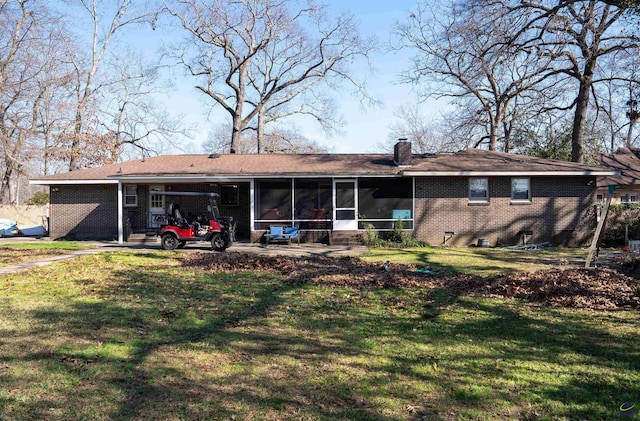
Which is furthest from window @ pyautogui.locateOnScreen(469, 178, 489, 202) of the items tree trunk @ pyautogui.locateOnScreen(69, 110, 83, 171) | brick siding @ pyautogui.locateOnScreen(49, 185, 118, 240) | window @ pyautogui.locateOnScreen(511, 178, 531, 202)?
tree trunk @ pyautogui.locateOnScreen(69, 110, 83, 171)

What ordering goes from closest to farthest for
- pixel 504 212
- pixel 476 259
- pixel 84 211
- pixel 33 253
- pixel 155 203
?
pixel 476 259 → pixel 33 253 → pixel 504 212 → pixel 84 211 → pixel 155 203

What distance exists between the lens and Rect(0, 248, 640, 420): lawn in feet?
12.6

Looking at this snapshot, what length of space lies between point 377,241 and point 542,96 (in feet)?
58.4

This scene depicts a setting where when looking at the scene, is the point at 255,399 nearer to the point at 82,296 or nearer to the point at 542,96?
the point at 82,296

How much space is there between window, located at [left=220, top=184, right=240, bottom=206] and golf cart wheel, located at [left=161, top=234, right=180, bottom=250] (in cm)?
553

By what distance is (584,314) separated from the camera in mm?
6918

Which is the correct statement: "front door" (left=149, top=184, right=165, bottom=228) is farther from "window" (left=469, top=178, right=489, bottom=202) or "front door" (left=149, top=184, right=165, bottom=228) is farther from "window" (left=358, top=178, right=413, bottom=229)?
"window" (left=469, top=178, right=489, bottom=202)

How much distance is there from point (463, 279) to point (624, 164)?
29.5 metres

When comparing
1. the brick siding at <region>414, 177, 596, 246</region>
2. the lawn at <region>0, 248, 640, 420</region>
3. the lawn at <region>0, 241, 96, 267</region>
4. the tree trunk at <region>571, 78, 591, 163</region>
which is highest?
the tree trunk at <region>571, 78, 591, 163</region>

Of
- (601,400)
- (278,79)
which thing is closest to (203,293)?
(601,400)

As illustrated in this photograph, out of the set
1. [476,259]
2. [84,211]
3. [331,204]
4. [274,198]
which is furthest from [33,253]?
[476,259]

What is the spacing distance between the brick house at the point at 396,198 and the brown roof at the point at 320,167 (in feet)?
0.16

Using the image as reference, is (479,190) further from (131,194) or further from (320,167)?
(131,194)

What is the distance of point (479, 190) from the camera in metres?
19.1
